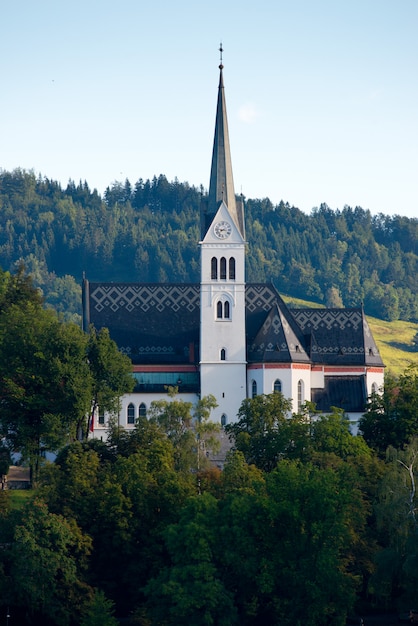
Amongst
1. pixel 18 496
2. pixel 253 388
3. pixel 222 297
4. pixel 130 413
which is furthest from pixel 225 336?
pixel 18 496

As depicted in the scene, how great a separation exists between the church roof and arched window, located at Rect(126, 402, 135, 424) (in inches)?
156

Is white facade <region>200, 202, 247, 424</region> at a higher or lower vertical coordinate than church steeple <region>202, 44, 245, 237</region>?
lower

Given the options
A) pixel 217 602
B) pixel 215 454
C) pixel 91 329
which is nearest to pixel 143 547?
pixel 217 602

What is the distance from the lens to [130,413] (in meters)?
118

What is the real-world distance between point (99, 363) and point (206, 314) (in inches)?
518

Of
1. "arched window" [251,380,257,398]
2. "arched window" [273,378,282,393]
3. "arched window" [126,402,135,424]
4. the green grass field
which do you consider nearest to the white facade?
"arched window" [251,380,257,398]

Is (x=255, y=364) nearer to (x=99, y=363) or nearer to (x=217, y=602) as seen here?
(x=99, y=363)

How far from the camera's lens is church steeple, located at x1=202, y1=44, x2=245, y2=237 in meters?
118

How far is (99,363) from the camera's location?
351 ft

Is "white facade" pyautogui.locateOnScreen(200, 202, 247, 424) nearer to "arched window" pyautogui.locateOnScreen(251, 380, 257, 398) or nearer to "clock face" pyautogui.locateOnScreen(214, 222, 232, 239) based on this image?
"clock face" pyautogui.locateOnScreen(214, 222, 232, 239)

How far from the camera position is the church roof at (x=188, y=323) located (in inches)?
4710

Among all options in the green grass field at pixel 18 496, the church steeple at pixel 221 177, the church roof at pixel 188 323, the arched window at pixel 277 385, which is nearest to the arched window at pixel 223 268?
the church steeple at pixel 221 177

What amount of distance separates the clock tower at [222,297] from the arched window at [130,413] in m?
6.40

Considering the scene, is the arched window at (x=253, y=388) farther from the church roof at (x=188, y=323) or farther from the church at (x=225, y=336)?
the church roof at (x=188, y=323)
